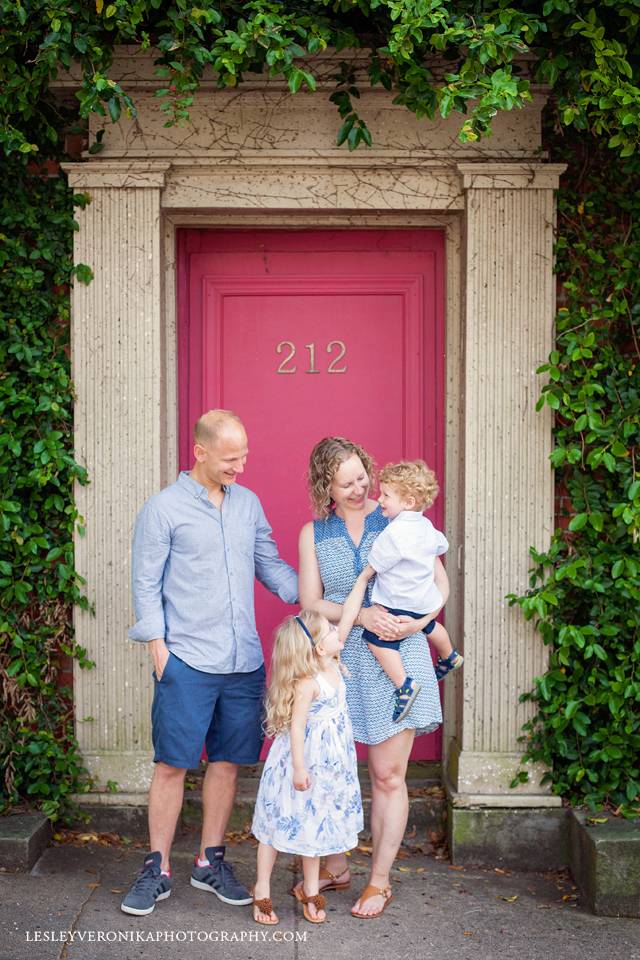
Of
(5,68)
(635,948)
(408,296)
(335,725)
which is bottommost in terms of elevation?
(635,948)

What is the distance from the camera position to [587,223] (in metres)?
4.64

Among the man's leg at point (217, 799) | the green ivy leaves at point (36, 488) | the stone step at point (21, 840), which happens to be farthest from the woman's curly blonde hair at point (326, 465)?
the stone step at point (21, 840)

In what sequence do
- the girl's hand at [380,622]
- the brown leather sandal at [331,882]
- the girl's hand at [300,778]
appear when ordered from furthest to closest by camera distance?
the brown leather sandal at [331,882] → the girl's hand at [380,622] → the girl's hand at [300,778]

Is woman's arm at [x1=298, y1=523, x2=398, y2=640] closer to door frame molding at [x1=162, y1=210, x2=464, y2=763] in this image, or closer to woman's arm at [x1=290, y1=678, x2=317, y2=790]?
woman's arm at [x1=290, y1=678, x2=317, y2=790]

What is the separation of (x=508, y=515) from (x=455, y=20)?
80.4 inches

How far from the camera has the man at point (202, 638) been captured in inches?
153

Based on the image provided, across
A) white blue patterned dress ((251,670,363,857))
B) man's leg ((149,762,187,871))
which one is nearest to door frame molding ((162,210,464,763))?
white blue patterned dress ((251,670,363,857))

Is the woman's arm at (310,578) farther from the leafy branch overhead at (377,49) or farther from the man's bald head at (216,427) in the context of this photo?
the leafy branch overhead at (377,49)

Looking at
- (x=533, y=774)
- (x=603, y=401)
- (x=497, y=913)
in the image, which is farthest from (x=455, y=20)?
(x=497, y=913)

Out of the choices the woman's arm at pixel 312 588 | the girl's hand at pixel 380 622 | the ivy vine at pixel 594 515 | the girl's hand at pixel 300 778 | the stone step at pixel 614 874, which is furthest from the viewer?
the ivy vine at pixel 594 515

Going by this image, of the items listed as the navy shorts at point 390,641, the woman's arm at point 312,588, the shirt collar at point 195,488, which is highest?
the shirt collar at point 195,488

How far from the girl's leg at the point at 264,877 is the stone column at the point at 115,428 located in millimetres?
984

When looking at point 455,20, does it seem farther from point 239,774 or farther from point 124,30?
point 239,774

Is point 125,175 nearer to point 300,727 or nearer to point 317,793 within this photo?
point 300,727
